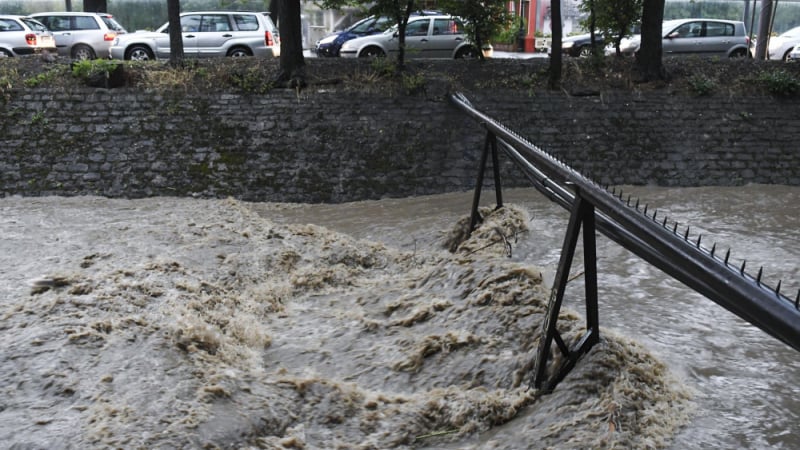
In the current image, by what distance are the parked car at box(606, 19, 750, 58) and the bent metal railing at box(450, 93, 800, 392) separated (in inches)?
631

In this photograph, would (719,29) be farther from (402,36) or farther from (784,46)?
(402,36)

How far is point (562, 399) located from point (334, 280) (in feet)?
11.8

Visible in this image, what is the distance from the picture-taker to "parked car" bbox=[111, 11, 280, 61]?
58.9 ft

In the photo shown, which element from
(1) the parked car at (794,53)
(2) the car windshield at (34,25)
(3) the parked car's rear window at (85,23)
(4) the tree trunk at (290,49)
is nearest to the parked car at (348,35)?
(4) the tree trunk at (290,49)

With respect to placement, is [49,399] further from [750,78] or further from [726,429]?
[750,78]

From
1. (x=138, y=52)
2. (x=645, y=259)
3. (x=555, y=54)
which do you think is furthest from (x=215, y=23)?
(x=645, y=259)

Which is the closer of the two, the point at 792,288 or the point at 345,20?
the point at 792,288

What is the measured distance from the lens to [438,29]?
18.8 metres

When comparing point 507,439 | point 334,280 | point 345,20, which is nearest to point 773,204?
point 334,280

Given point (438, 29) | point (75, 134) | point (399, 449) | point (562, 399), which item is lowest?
point (399, 449)

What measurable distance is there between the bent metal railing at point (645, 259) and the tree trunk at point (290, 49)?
9303mm

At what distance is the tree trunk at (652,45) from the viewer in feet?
48.5

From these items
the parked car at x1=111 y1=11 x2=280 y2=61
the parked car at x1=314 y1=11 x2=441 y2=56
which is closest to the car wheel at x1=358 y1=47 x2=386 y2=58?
the parked car at x1=314 y1=11 x2=441 y2=56

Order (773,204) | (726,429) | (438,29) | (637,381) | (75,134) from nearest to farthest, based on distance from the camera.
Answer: (726,429)
(637,381)
(773,204)
(75,134)
(438,29)
